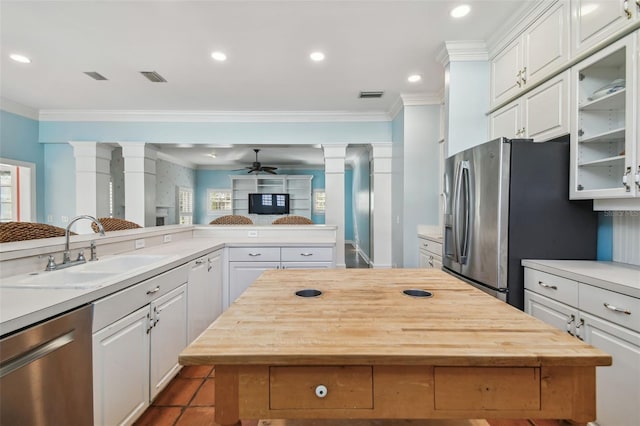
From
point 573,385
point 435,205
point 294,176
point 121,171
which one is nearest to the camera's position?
point 573,385

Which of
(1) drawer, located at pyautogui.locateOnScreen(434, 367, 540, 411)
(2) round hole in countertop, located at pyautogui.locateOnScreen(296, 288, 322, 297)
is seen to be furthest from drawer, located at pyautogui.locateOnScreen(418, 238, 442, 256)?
(1) drawer, located at pyautogui.locateOnScreen(434, 367, 540, 411)

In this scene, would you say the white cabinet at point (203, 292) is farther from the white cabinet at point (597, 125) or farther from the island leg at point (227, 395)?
the white cabinet at point (597, 125)

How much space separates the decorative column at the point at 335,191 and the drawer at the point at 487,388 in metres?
4.11

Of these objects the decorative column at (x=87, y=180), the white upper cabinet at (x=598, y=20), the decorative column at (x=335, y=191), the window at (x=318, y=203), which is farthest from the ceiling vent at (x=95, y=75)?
the window at (x=318, y=203)

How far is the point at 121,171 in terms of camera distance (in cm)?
632

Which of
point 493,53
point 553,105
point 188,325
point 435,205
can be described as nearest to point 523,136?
point 553,105

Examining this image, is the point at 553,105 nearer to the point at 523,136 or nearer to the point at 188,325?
the point at 523,136

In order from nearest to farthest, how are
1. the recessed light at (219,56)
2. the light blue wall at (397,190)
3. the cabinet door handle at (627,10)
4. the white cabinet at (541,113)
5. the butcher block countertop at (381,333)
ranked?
1. the butcher block countertop at (381,333)
2. the cabinet door handle at (627,10)
3. the white cabinet at (541,113)
4. the recessed light at (219,56)
5. the light blue wall at (397,190)

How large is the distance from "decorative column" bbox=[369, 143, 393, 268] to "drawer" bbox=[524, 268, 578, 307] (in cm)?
288

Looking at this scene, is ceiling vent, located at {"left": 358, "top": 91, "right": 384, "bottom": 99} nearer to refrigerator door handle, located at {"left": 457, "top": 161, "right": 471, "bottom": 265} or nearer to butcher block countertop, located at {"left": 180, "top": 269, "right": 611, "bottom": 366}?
refrigerator door handle, located at {"left": 457, "top": 161, "right": 471, "bottom": 265}

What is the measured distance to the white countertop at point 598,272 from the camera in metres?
1.31

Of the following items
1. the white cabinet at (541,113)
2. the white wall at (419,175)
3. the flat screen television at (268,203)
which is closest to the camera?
the white cabinet at (541,113)

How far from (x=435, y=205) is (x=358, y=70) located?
6.24ft

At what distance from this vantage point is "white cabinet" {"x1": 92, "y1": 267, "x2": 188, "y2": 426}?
4.22 feet
